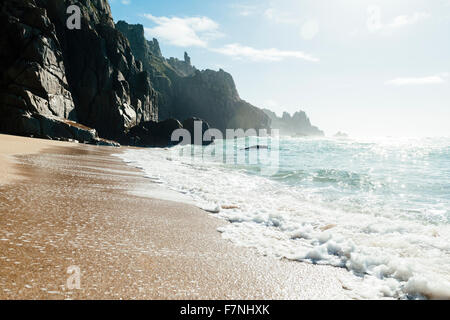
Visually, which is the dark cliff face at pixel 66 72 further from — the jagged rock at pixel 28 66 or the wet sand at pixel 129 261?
the wet sand at pixel 129 261

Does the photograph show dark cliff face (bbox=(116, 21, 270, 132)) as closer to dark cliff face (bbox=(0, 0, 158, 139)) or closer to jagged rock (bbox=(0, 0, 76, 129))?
dark cliff face (bbox=(0, 0, 158, 139))

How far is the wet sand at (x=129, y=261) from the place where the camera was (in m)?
2.86

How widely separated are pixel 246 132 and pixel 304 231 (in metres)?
155

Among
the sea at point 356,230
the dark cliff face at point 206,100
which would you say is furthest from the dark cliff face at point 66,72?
the dark cliff face at point 206,100

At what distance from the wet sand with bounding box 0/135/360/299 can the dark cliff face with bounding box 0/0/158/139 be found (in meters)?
42.3

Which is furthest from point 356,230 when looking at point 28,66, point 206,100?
point 206,100

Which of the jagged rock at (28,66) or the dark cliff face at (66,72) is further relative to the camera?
the dark cliff face at (66,72)

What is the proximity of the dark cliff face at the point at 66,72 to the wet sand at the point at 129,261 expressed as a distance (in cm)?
4232

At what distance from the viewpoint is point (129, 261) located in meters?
3.56

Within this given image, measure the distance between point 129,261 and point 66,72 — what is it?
6850 cm

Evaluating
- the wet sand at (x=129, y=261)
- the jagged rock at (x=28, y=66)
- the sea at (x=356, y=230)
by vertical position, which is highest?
the jagged rock at (x=28, y=66)

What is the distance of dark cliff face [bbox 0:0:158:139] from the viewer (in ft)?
131

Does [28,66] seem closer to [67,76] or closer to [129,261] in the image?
[67,76]
